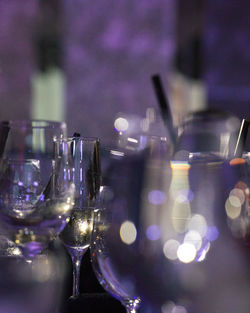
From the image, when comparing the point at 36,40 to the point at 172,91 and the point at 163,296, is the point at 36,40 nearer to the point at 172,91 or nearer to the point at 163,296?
the point at 172,91

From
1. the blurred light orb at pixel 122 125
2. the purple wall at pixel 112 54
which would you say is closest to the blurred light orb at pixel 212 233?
the blurred light orb at pixel 122 125

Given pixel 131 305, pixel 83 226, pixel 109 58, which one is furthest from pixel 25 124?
pixel 109 58

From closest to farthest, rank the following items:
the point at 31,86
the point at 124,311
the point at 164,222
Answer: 1. the point at 164,222
2. the point at 124,311
3. the point at 31,86

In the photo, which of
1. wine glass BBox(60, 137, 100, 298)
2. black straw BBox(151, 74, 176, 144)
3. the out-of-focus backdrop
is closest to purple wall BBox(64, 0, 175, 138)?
the out-of-focus backdrop

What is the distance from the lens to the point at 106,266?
395 mm

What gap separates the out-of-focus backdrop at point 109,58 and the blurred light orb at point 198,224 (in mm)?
3737

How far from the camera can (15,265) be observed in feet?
1.50

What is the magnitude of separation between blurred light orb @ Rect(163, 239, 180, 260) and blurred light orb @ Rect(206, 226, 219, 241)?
0.04 meters

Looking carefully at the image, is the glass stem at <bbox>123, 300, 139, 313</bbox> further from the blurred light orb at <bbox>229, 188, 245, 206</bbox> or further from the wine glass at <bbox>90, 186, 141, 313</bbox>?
the blurred light orb at <bbox>229, 188, 245, 206</bbox>

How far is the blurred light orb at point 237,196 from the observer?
0.42m

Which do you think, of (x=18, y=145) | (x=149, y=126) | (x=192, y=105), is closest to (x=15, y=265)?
(x=18, y=145)

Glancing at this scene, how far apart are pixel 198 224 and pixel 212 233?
3 cm

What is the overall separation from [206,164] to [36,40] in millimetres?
4121

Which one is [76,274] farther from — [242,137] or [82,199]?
[242,137]
